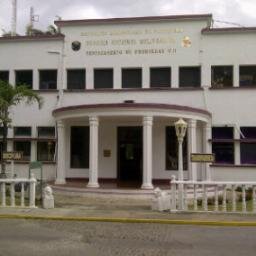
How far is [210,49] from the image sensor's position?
26906 mm

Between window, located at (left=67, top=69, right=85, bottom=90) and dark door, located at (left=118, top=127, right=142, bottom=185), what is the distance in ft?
10.5

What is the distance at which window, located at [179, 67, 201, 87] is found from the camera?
2705 centimetres

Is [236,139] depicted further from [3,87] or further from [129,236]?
[129,236]

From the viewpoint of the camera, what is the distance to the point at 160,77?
89.6 feet

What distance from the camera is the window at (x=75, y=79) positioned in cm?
2798

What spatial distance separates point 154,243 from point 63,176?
545 inches

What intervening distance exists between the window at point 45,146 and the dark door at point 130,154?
352 cm

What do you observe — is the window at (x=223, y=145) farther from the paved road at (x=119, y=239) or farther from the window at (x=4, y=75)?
the paved road at (x=119, y=239)

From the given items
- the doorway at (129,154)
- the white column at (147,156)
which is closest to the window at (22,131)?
the doorway at (129,154)

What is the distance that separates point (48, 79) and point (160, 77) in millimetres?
5758

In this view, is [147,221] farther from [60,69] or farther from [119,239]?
[60,69]

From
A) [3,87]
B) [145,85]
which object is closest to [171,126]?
[145,85]

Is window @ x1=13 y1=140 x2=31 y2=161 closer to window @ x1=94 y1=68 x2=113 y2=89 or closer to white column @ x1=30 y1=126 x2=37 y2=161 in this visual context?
white column @ x1=30 y1=126 x2=37 y2=161

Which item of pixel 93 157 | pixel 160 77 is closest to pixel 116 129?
pixel 160 77
